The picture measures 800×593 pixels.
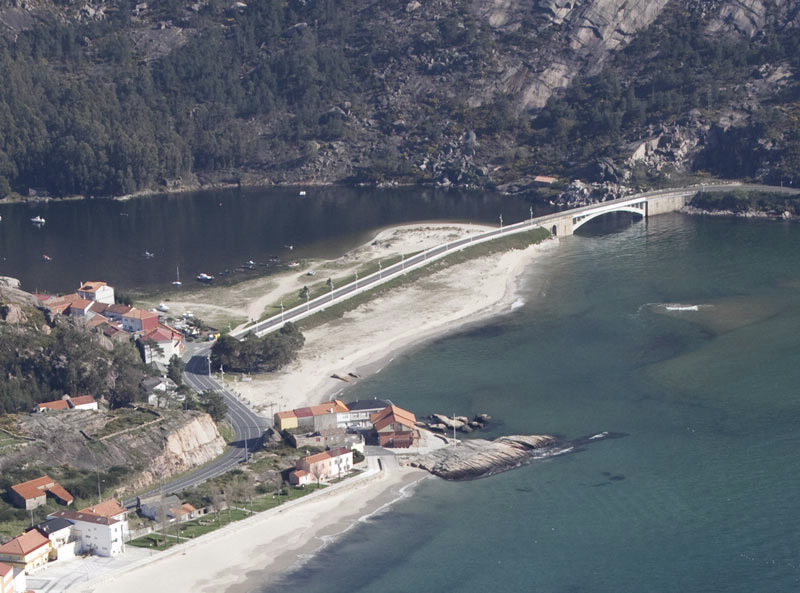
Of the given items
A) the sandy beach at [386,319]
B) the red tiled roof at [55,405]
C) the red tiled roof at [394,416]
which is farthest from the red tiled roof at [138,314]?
the red tiled roof at [394,416]

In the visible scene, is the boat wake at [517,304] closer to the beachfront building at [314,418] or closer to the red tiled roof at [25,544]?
the beachfront building at [314,418]

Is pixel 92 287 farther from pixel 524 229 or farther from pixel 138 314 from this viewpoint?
pixel 524 229

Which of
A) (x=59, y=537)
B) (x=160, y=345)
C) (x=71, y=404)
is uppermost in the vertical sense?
(x=160, y=345)

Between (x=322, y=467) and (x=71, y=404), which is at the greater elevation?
(x=71, y=404)

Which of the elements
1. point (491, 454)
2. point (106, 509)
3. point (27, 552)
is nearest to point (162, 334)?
point (491, 454)

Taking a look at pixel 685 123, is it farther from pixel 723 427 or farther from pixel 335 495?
pixel 335 495

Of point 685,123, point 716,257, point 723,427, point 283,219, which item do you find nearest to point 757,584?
point 723,427

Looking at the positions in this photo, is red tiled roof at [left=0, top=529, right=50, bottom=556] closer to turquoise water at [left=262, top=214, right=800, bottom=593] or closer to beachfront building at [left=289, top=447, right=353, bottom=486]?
turquoise water at [left=262, top=214, right=800, bottom=593]
